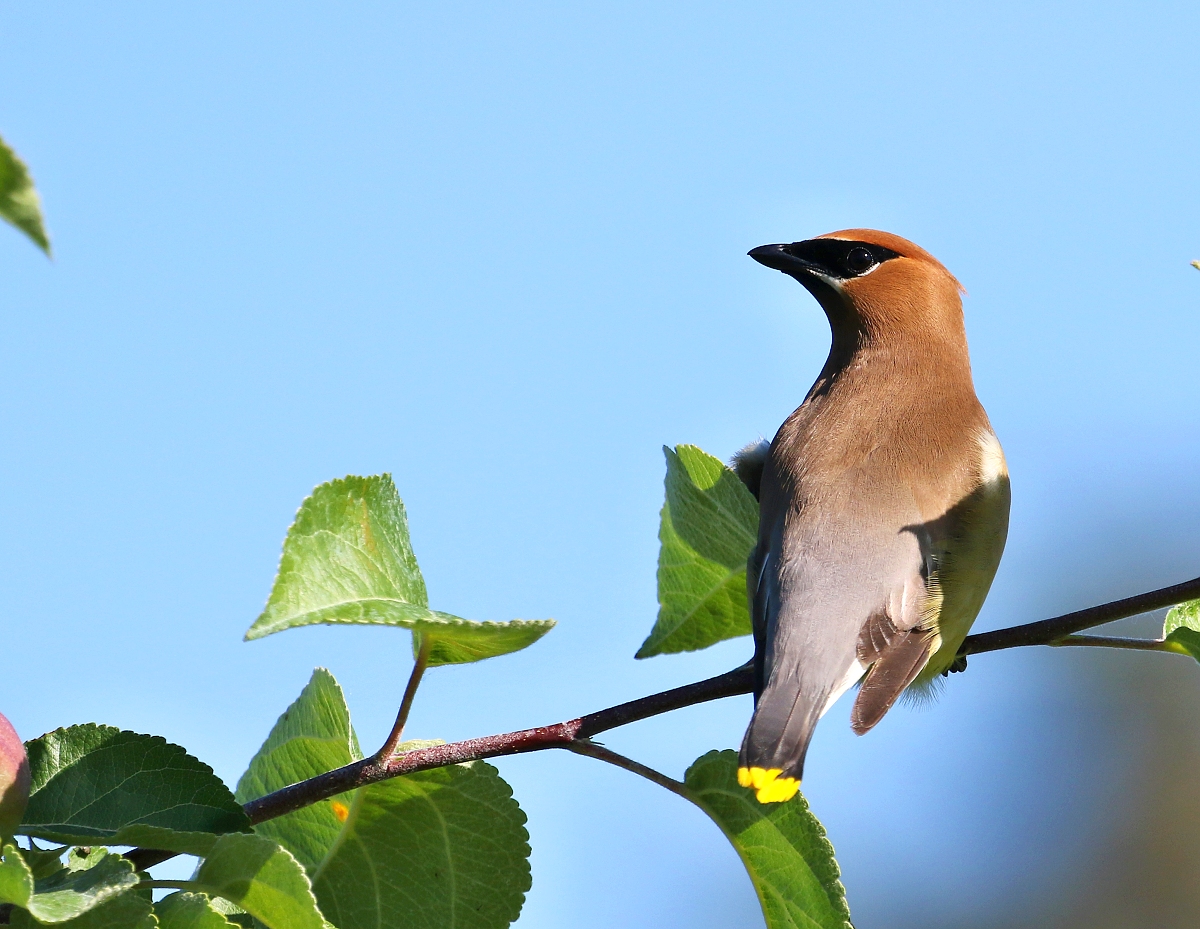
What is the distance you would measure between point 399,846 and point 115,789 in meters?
0.44

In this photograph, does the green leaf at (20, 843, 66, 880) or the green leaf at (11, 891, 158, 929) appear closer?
the green leaf at (11, 891, 158, 929)

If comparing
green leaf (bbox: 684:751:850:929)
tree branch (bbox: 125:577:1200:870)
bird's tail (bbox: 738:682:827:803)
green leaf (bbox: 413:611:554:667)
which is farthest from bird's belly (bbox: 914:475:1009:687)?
green leaf (bbox: 413:611:554:667)

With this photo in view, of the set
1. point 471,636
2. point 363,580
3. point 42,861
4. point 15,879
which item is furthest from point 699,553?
point 15,879

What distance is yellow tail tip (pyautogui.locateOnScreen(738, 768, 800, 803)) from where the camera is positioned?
77.5 inches

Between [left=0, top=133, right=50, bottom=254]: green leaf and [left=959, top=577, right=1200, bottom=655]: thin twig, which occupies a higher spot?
[left=0, top=133, right=50, bottom=254]: green leaf

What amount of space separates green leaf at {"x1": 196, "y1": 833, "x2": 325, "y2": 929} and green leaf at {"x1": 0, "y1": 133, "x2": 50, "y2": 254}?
0.79 metres

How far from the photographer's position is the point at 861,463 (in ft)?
10.5

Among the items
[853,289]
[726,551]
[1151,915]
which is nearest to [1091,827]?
[1151,915]

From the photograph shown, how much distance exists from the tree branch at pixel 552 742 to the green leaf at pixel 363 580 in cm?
12

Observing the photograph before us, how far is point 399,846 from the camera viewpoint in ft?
6.59

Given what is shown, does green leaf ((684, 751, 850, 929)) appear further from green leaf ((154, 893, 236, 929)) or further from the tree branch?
Result: green leaf ((154, 893, 236, 929))

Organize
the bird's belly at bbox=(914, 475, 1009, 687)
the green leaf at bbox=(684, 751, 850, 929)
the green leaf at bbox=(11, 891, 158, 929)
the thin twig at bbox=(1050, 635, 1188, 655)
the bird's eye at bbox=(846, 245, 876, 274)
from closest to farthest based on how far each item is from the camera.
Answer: the green leaf at bbox=(11, 891, 158, 929) → the green leaf at bbox=(684, 751, 850, 929) → the thin twig at bbox=(1050, 635, 1188, 655) → the bird's belly at bbox=(914, 475, 1009, 687) → the bird's eye at bbox=(846, 245, 876, 274)

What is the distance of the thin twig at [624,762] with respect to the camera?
1838 millimetres

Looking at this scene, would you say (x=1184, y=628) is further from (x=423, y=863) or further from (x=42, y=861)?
(x=42, y=861)
